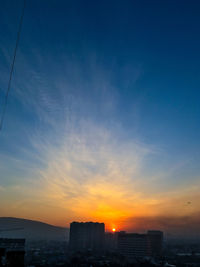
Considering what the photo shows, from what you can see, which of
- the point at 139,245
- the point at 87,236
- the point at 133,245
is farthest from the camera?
the point at 87,236

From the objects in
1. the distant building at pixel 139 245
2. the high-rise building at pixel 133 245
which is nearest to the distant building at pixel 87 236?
the high-rise building at pixel 133 245

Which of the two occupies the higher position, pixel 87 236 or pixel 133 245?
pixel 87 236

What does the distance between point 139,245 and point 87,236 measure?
3699cm

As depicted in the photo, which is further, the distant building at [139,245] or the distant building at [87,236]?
the distant building at [87,236]

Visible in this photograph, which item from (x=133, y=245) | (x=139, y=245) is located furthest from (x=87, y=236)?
(x=139, y=245)

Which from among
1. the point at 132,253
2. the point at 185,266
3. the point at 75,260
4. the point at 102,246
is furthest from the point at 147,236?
the point at 75,260

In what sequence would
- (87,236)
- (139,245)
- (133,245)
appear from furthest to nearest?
(87,236), (133,245), (139,245)

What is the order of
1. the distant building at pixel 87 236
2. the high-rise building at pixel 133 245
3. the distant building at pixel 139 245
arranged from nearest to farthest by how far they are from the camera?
1. the distant building at pixel 139 245
2. the high-rise building at pixel 133 245
3. the distant building at pixel 87 236

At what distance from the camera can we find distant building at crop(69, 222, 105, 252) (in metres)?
133

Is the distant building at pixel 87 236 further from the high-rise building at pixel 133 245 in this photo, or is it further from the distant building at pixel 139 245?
the distant building at pixel 139 245

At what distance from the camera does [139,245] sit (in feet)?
371

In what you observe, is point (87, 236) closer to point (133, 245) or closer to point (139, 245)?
point (133, 245)

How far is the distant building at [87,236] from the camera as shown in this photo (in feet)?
436

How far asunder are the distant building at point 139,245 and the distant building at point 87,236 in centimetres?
2303
